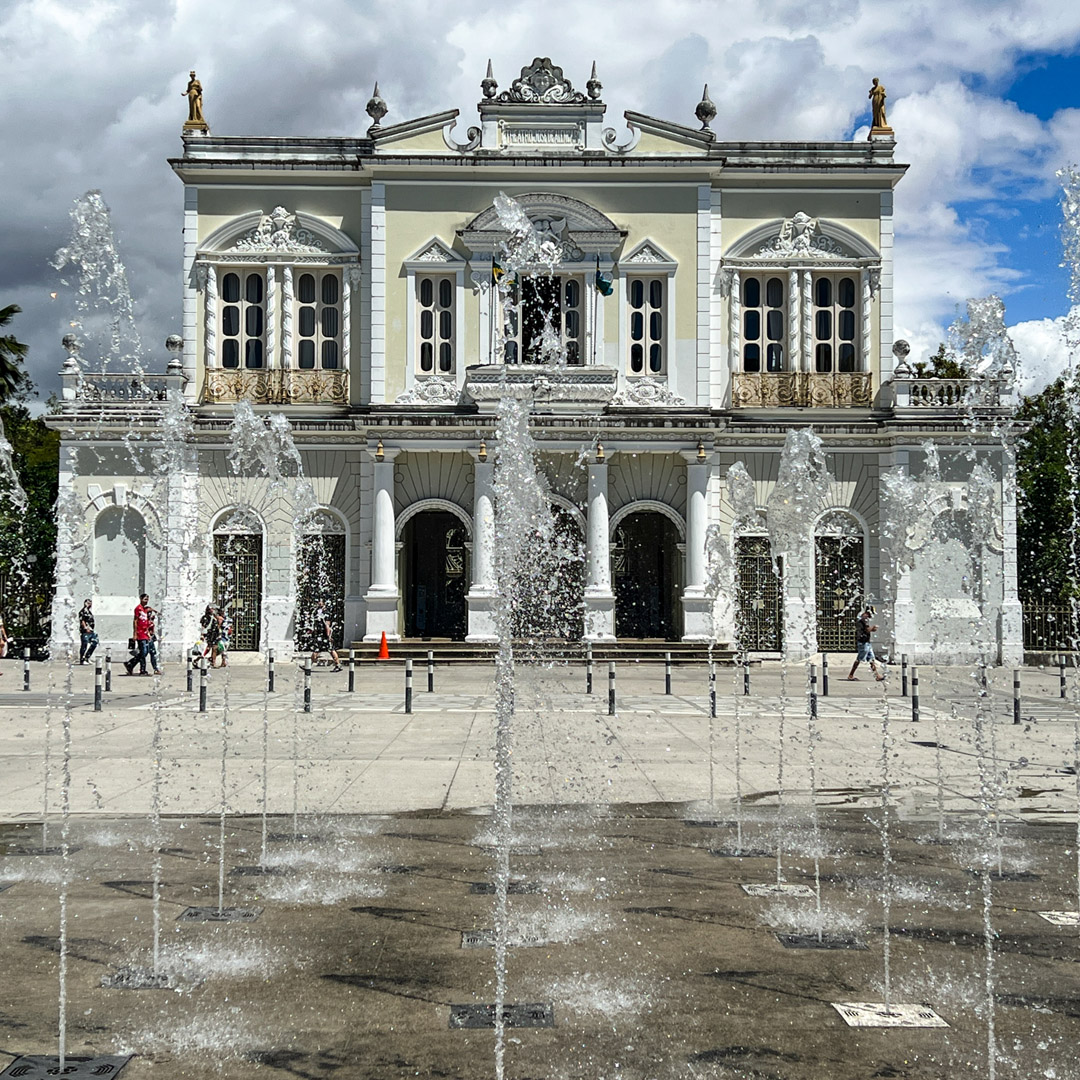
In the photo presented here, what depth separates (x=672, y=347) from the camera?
30.8m

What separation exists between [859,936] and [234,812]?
581 centimetres

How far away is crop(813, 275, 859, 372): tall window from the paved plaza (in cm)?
1825

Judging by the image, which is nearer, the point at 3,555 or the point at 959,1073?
the point at 959,1073

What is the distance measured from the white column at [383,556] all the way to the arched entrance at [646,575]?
6301 millimetres

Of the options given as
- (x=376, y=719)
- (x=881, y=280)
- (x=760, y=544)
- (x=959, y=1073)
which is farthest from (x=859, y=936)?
(x=881, y=280)

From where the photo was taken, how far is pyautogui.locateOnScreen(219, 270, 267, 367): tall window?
31312 millimetres

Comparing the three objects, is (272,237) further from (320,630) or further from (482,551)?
(320,630)

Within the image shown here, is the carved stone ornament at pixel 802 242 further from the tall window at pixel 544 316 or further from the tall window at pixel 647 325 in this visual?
the tall window at pixel 544 316

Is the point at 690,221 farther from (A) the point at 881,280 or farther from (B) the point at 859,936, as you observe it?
(B) the point at 859,936

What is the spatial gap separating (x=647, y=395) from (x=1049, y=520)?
15588 mm

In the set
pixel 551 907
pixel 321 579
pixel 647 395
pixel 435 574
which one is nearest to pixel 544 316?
pixel 647 395

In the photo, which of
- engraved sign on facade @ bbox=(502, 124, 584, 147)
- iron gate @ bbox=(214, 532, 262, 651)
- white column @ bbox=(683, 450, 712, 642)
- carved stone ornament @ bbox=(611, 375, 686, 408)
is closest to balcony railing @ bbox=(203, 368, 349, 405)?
iron gate @ bbox=(214, 532, 262, 651)

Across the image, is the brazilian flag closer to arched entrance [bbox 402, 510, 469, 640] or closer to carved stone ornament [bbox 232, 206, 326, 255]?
arched entrance [bbox 402, 510, 469, 640]

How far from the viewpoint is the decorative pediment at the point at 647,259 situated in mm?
30812
